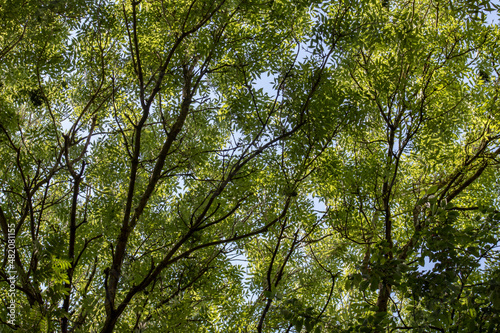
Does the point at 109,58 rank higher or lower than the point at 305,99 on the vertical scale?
higher

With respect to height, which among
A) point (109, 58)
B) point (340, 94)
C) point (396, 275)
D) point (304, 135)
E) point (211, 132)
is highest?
point (109, 58)

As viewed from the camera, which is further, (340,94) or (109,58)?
(109,58)

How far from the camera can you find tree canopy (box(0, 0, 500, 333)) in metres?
3.38

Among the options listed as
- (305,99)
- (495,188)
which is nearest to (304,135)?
(305,99)

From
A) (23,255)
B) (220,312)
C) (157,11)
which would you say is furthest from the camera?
(23,255)

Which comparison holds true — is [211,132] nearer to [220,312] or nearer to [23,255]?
[220,312]

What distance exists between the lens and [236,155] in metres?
4.11

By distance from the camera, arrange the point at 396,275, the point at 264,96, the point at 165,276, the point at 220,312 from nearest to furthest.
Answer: the point at 396,275 → the point at 264,96 → the point at 165,276 → the point at 220,312

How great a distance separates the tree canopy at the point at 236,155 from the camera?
3.38m

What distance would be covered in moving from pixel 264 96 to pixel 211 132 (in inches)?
53.2

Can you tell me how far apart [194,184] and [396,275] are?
3427 millimetres

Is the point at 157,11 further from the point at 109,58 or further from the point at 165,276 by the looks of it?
the point at 165,276

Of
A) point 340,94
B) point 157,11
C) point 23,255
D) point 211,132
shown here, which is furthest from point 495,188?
point 23,255

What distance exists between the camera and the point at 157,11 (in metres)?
4.74
